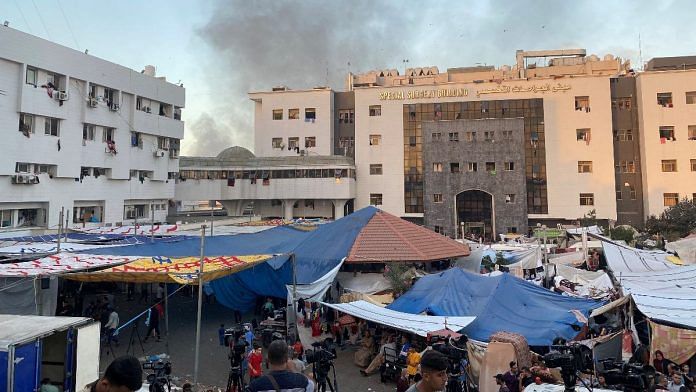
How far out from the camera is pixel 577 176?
3900 centimetres

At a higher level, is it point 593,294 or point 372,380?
point 593,294

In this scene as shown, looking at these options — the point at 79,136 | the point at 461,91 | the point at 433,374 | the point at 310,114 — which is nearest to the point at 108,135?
the point at 79,136

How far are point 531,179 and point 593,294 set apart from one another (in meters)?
27.8

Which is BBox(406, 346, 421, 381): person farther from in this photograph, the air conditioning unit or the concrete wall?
the concrete wall

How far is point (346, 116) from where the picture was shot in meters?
44.8

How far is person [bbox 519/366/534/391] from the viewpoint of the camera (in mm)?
7357

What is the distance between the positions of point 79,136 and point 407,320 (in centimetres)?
2543

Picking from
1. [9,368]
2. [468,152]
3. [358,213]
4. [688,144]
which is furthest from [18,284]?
[688,144]

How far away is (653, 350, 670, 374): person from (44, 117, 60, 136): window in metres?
29.1

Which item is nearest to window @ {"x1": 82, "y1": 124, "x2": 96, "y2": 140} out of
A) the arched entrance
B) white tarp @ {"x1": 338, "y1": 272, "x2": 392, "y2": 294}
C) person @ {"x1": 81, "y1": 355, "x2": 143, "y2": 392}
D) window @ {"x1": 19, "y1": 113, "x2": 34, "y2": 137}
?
window @ {"x1": 19, "y1": 113, "x2": 34, "y2": 137}

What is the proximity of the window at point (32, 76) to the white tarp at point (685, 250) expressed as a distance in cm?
3091

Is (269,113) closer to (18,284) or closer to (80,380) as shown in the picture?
(18,284)

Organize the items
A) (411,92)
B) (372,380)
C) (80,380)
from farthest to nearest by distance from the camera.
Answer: (411,92) → (372,380) → (80,380)

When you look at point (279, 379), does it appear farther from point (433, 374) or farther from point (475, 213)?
point (475, 213)
